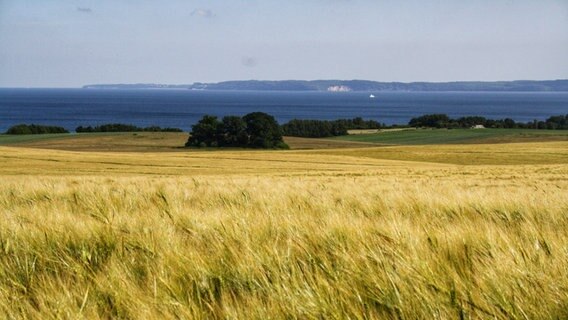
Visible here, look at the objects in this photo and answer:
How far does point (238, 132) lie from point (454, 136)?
25.7 metres

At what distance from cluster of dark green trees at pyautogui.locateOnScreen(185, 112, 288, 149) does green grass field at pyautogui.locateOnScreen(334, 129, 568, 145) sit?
590 inches

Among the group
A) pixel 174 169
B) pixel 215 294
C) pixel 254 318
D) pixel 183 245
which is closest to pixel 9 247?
pixel 183 245

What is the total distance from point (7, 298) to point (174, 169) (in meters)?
24.3

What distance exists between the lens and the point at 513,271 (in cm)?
263

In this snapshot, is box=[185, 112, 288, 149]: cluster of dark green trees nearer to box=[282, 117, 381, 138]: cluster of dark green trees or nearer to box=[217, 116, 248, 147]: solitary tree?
box=[217, 116, 248, 147]: solitary tree

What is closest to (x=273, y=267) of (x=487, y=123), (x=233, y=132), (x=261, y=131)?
(x=261, y=131)

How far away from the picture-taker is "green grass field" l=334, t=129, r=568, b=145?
59.9m

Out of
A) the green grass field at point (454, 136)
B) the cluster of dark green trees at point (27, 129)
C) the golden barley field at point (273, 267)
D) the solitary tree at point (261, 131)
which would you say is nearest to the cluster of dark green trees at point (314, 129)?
the green grass field at point (454, 136)

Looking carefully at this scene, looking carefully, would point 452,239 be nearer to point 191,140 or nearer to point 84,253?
point 84,253

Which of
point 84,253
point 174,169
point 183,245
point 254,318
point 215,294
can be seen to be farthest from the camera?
point 174,169

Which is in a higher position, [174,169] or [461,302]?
[461,302]

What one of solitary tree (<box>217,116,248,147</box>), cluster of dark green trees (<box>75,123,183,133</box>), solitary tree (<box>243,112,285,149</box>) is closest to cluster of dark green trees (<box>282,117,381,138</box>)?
cluster of dark green trees (<box>75,123,183,133</box>)

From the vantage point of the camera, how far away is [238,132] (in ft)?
187

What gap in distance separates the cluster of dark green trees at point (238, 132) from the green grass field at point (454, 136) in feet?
49.2
